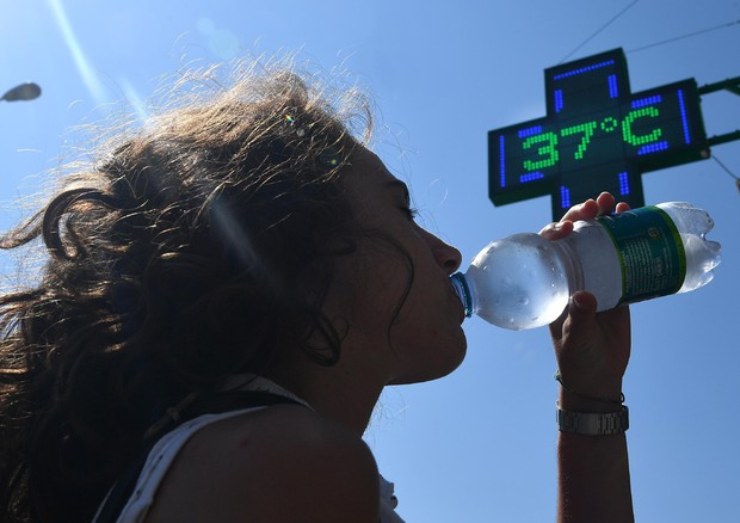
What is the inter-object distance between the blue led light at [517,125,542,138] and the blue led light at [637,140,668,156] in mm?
625

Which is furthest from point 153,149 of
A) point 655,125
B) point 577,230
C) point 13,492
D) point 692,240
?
point 655,125

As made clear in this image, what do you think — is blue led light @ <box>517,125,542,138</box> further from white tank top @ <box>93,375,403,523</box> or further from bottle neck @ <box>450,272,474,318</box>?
white tank top @ <box>93,375,403,523</box>

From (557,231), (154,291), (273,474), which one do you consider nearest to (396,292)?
(154,291)

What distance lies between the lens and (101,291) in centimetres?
145

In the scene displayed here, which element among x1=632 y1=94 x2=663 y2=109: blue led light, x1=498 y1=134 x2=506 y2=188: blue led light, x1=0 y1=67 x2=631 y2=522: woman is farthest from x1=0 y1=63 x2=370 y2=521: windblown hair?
x1=632 y1=94 x2=663 y2=109: blue led light

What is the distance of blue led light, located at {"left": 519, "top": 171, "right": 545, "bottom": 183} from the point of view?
14.0 ft

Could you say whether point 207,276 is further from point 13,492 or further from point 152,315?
point 13,492

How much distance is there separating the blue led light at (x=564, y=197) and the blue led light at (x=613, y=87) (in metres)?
0.69

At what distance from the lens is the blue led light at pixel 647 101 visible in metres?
4.22

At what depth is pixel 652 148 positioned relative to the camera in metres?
4.05

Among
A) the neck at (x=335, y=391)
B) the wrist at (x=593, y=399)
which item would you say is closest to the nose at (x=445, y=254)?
the neck at (x=335, y=391)

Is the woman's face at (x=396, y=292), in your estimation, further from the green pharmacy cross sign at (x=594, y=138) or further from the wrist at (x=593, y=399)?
the green pharmacy cross sign at (x=594, y=138)

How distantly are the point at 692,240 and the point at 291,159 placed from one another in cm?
181

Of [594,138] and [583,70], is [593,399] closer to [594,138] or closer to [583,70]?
[594,138]
